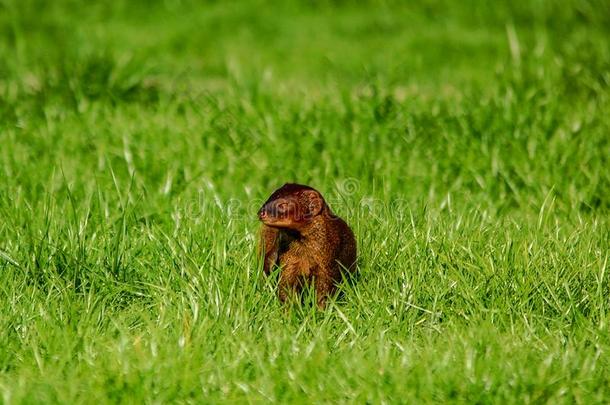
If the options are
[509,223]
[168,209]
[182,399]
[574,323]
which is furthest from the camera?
[168,209]

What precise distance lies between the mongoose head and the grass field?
262mm

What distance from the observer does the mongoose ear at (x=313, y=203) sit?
386cm

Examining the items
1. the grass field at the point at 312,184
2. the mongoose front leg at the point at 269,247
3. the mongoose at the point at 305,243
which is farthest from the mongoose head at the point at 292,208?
the grass field at the point at 312,184

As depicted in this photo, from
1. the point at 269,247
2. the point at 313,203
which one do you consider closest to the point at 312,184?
the point at 269,247

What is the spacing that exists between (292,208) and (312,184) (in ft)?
5.68

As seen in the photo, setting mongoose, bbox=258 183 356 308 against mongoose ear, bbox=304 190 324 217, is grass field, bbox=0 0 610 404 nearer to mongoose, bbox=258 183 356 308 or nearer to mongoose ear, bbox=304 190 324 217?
mongoose, bbox=258 183 356 308

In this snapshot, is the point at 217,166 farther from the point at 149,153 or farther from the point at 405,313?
the point at 405,313

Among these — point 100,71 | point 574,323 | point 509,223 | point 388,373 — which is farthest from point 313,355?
point 100,71

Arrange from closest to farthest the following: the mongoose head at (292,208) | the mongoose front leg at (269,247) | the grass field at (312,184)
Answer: the grass field at (312,184)
the mongoose head at (292,208)
the mongoose front leg at (269,247)

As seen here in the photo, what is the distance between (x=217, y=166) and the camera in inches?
224

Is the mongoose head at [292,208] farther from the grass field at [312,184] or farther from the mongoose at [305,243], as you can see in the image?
the grass field at [312,184]

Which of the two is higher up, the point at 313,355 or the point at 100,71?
the point at 100,71

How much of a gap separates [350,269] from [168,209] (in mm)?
1332

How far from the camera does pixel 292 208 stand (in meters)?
3.81
